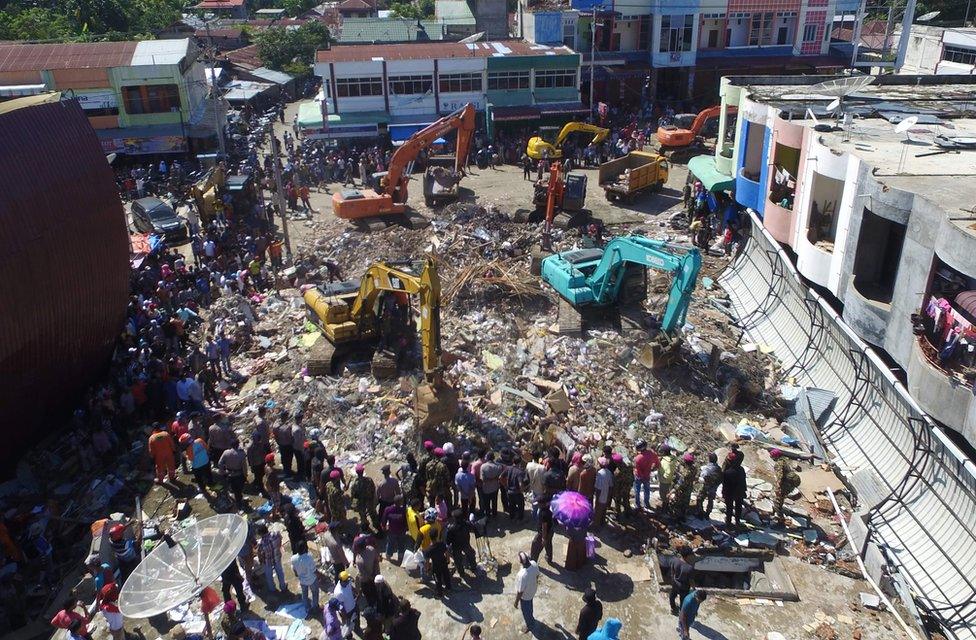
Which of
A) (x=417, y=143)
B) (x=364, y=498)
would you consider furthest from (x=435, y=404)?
(x=417, y=143)

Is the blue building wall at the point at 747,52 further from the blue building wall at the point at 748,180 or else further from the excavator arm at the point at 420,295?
the excavator arm at the point at 420,295

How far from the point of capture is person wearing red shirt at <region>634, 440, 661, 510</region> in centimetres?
1054

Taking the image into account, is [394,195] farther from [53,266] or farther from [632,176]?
[53,266]

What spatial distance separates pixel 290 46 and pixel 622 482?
168 feet

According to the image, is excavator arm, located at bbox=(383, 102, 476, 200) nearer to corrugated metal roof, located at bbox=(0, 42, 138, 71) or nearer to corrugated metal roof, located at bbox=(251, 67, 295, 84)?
corrugated metal roof, located at bbox=(0, 42, 138, 71)

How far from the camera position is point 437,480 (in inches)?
397

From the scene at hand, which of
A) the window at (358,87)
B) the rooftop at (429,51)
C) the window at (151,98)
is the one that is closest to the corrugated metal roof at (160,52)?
the window at (151,98)

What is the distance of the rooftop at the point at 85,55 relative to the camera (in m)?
30.5

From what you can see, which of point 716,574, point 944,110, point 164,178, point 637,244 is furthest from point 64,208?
point 944,110

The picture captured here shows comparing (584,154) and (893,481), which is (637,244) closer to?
(893,481)

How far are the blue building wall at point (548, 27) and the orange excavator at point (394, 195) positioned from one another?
1656 centimetres

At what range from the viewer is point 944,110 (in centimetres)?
1883

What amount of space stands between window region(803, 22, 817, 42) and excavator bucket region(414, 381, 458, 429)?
35559 mm

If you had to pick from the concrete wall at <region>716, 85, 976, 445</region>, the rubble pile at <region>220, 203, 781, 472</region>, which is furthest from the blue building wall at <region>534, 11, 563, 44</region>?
the rubble pile at <region>220, 203, 781, 472</region>
